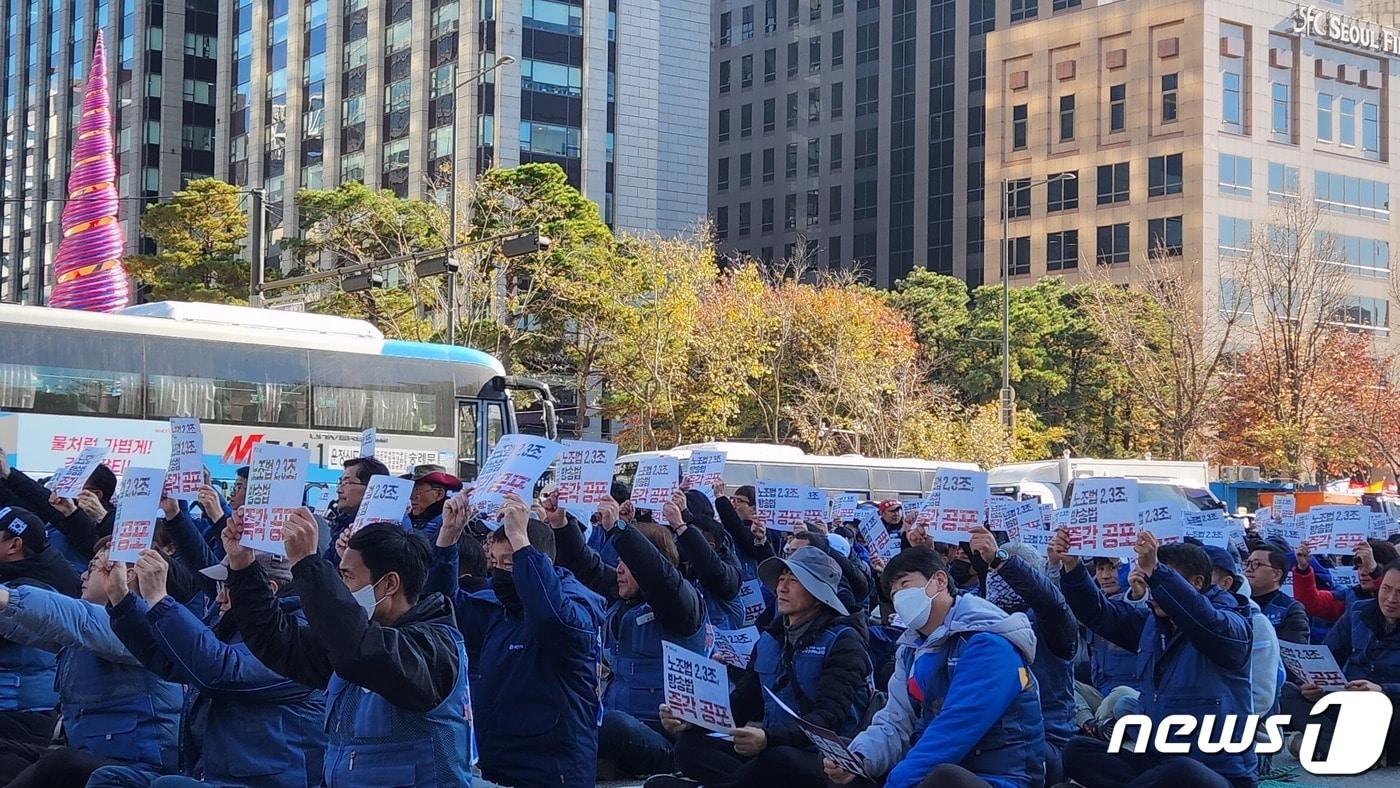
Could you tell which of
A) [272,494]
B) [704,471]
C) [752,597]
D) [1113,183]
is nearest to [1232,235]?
[1113,183]

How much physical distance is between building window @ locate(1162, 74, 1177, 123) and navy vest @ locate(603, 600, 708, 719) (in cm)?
6456

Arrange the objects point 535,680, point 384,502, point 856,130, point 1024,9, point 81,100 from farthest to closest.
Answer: point 81,100, point 856,130, point 1024,9, point 535,680, point 384,502

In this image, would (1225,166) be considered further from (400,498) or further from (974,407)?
(400,498)

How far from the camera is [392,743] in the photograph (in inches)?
201

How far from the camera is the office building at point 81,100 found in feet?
283

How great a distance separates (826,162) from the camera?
9069 centimetres

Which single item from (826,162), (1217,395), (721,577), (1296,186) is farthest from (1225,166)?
(721,577)

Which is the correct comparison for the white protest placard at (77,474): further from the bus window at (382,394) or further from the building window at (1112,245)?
the building window at (1112,245)

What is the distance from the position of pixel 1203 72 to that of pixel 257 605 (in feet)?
222

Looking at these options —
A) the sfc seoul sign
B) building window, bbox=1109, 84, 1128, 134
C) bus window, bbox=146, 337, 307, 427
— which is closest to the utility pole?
bus window, bbox=146, 337, 307, 427

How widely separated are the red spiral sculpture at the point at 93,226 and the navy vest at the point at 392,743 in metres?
37.0

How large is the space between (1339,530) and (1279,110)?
203 ft

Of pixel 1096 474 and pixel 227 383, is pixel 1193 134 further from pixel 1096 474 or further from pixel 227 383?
pixel 227 383

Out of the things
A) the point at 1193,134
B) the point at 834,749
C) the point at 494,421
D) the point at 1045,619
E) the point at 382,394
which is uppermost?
the point at 1193,134
